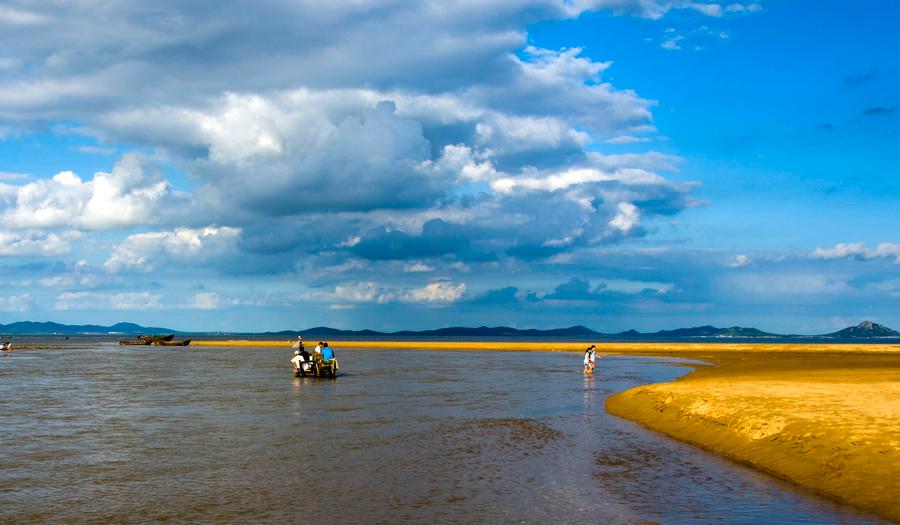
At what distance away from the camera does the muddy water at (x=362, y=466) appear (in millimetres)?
16891

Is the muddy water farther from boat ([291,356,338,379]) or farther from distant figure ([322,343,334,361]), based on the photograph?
distant figure ([322,343,334,361])

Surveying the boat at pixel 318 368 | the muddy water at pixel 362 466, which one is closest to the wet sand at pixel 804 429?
the muddy water at pixel 362 466

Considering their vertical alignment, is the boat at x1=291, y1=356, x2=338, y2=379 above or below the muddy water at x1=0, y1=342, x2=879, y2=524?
above

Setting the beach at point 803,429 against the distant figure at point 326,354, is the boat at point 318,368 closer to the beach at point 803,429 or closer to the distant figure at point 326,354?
the distant figure at point 326,354

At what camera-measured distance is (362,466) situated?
2242cm

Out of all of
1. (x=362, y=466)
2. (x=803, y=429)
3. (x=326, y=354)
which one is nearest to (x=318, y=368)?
(x=326, y=354)

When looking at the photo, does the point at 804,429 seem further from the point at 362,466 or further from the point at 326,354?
the point at 326,354

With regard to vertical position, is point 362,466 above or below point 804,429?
below

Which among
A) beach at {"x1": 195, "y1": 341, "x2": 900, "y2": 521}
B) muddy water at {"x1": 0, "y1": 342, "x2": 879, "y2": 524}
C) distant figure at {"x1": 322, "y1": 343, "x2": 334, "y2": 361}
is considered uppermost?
distant figure at {"x1": 322, "y1": 343, "x2": 334, "y2": 361}

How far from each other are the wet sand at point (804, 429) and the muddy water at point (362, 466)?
3.11 feet

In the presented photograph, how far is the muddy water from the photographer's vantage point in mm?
16891

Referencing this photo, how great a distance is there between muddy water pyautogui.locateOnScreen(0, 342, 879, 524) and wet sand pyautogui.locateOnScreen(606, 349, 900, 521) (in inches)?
37.3

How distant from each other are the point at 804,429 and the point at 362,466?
14329 mm

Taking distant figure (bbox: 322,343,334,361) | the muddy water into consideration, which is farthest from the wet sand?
distant figure (bbox: 322,343,334,361)
